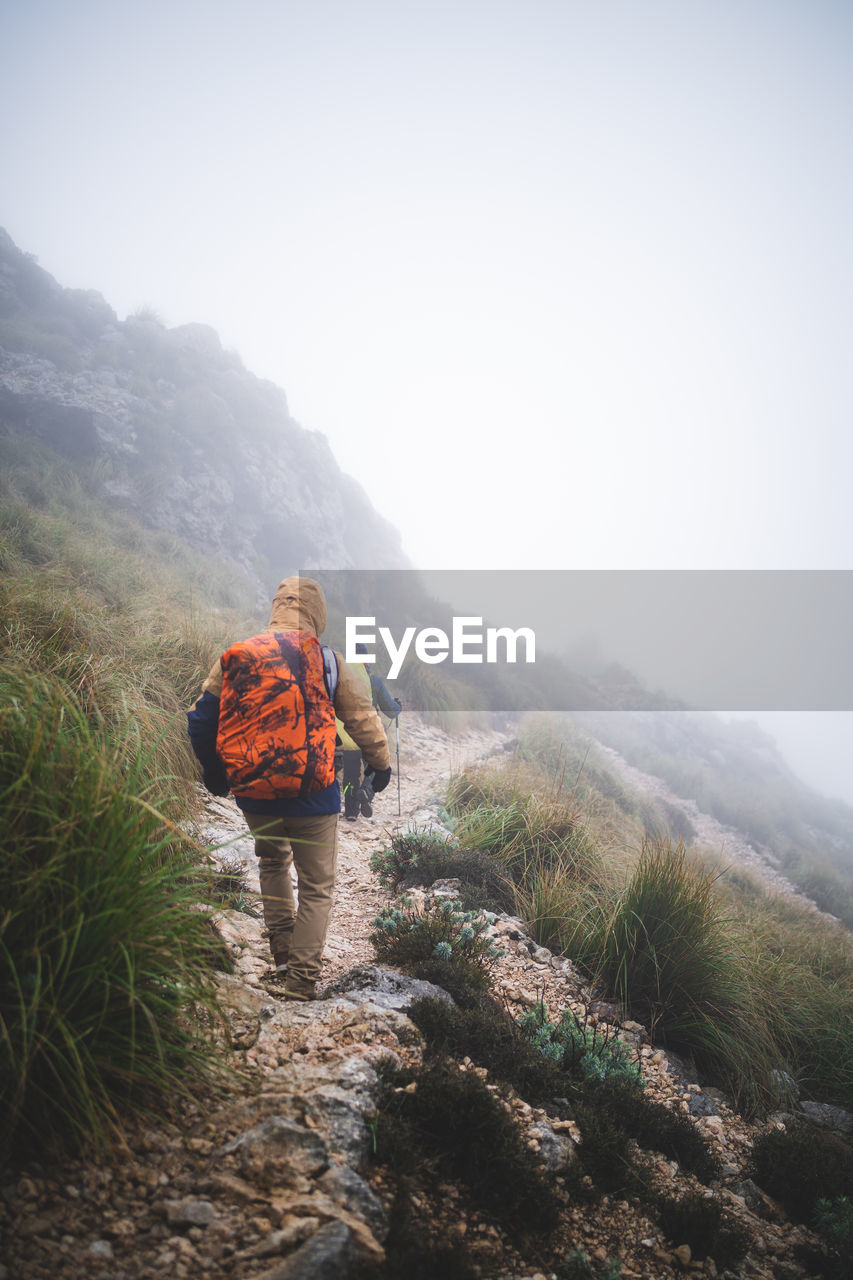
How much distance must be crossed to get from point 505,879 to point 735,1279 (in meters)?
2.93

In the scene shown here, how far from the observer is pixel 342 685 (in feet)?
10.7

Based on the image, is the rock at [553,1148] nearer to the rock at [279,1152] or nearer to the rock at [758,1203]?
the rock at [279,1152]

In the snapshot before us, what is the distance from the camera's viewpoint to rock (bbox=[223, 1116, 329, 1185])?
161 centimetres

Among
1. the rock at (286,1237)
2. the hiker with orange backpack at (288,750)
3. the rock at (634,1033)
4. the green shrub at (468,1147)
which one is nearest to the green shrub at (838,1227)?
the rock at (634,1033)

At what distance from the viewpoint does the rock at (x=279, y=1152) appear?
1.61 meters

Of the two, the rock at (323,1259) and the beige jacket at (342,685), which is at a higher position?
the beige jacket at (342,685)

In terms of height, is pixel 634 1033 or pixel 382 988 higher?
pixel 382 988

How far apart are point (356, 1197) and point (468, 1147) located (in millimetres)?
583

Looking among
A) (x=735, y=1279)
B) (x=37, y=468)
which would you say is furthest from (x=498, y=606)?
(x=735, y=1279)

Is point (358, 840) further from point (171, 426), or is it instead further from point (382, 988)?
point (171, 426)

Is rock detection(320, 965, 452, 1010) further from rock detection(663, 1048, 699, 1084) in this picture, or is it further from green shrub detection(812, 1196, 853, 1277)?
green shrub detection(812, 1196, 853, 1277)

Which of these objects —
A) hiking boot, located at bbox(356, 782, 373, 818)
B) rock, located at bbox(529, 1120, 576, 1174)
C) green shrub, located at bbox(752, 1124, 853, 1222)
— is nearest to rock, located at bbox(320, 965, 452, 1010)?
rock, located at bbox(529, 1120, 576, 1174)

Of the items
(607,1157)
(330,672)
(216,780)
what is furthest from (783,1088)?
(216,780)

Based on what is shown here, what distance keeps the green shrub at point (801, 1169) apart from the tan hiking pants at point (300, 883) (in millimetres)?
2717
